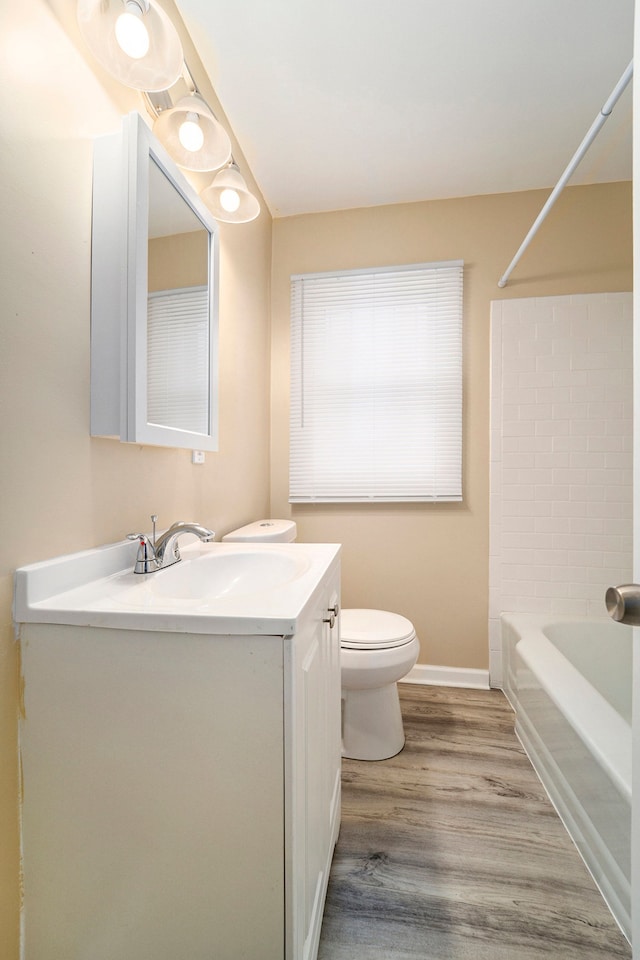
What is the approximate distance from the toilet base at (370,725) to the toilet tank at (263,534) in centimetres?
64

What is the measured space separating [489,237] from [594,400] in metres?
0.99

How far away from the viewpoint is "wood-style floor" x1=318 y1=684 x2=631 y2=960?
103 centimetres

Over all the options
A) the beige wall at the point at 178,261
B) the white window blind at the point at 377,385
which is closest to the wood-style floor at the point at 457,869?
the white window blind at the point at 377,385

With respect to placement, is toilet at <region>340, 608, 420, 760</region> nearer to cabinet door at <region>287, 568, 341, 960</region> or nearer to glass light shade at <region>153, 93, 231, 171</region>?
cabinet door at <region>287, 568, 341, 960</region>

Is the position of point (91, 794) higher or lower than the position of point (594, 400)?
lower

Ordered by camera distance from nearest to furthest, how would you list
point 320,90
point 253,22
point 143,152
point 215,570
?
point 143,152
point 215,570
point 253,22
point 320,90

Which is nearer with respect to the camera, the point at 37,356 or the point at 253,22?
the point at 37,356

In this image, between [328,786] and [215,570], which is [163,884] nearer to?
[328,786]

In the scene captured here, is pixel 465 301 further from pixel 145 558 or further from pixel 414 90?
pixel 145 558

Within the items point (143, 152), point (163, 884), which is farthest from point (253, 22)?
point (163, 884)

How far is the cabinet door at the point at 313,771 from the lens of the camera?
2.28 feet

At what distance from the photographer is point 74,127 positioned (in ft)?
2.98

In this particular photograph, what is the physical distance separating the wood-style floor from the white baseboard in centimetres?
51

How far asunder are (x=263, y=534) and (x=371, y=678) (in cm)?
67
